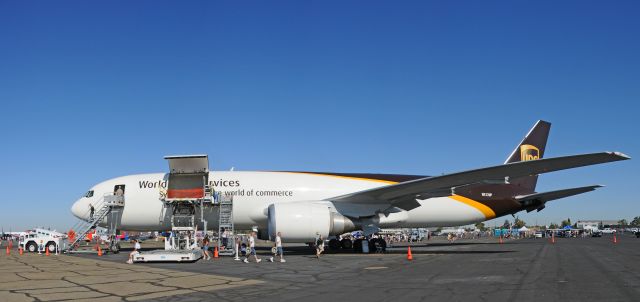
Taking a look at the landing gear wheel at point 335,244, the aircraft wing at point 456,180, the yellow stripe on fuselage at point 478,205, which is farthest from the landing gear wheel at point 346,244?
the yellow stripe on fuselage at point 478,205

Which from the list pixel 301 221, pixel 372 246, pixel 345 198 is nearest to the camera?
pixel 301 221

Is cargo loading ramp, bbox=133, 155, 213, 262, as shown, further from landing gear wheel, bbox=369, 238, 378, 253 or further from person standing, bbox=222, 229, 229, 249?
landing gear wheel, bbox=369, 238, 378, 253

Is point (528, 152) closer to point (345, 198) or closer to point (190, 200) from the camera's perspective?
point (345, 198)

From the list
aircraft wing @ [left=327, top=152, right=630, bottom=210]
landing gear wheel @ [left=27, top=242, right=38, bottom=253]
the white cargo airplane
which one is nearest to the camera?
aircraft wing @ [left=327, top=152, right=630, bottom=210]

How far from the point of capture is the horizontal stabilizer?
24766 millimetres

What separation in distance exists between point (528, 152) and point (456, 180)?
1181 centimetres

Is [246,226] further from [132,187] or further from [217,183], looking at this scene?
[132,187]

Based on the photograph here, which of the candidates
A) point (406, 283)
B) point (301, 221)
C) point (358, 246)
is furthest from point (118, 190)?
point (406, 283)

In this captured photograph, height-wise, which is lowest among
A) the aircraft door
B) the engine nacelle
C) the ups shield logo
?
the engine nacelle

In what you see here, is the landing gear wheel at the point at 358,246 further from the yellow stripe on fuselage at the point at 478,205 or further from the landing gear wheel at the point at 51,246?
the landing gear wheel at the point at 51,246

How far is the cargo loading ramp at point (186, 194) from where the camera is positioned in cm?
2378

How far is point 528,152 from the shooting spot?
29.9 metres

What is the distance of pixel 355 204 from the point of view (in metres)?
23.5

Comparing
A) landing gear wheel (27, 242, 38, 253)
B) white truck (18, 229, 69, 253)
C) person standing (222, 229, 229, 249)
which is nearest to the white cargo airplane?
person standing (222, 229, 229, 249)
